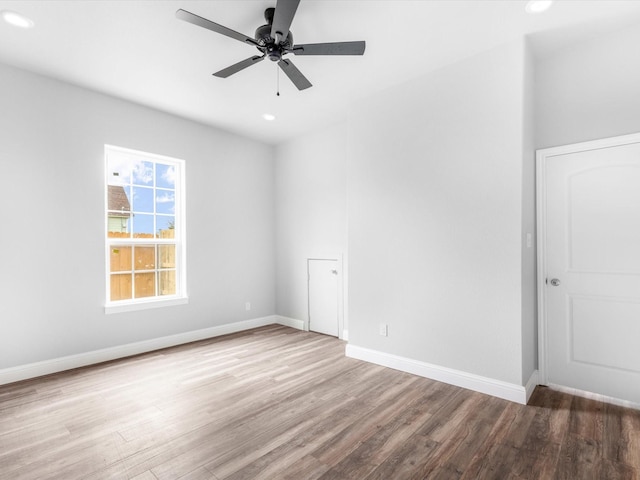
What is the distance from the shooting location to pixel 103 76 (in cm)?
332

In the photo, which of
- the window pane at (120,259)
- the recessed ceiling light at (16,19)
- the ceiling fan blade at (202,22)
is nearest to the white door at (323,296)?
the window pane at (120,259)

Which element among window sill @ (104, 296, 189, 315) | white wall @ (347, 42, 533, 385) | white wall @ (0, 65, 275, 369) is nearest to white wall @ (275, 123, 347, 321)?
white wall @ (347, 42, 533, 385)

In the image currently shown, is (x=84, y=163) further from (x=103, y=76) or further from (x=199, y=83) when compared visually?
(x=199, y=83)

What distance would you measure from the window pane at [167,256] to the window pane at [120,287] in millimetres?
420

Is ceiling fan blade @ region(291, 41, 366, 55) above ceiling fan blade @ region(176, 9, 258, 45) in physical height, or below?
below

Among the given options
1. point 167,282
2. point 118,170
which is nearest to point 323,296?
point 167,282

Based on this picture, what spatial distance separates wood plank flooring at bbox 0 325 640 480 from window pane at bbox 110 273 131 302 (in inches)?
31.9

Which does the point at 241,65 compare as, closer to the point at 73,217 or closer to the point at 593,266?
the point at 73,217

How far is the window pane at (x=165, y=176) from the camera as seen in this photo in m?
4.31

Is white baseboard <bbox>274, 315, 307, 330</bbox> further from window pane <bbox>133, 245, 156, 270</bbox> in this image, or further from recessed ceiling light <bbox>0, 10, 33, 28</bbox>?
recessed ceiling light <bbox>0, 10, 33, 28</bbox>

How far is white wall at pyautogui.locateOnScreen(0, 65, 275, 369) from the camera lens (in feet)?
10.4

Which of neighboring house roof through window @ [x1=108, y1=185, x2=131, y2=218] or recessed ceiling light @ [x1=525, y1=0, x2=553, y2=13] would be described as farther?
neighboring house roof through window @ [x1=108, y1=185, x2=131, y2=218]

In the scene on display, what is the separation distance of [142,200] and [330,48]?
305 centimetres

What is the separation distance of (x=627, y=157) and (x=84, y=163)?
5025 mm
